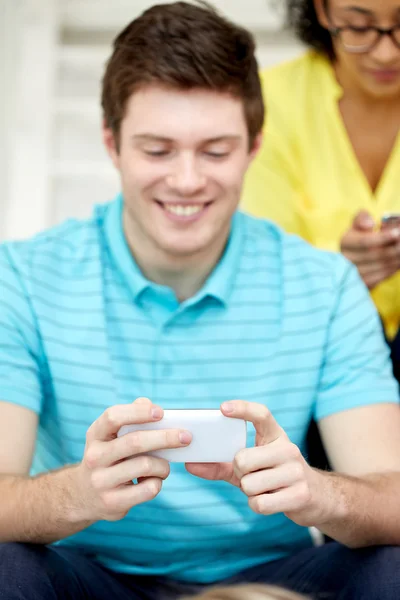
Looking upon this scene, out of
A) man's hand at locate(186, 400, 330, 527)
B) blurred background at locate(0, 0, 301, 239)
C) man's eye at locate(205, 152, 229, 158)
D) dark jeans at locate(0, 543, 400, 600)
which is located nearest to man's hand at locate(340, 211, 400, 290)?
man's eye at locate(205, 152, 229, 158)

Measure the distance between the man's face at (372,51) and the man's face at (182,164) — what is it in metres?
0.47

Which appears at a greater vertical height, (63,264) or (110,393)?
(63,264)

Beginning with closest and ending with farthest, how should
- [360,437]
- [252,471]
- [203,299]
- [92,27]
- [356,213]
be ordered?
[252,471] < [360,437] < [203,299] < [356,213] < [92,27]

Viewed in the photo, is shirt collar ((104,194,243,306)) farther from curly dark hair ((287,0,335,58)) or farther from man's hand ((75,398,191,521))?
curly dark hair ((287,0,335,58))

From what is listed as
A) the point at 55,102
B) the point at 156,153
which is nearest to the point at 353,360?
the point at 156,153

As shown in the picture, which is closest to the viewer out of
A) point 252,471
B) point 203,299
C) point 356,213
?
point 252,471

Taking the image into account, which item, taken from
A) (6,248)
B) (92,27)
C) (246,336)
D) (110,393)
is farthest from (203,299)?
(92,27)

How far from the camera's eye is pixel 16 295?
1699 mm

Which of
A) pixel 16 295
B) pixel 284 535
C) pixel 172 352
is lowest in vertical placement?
pixel 284 535

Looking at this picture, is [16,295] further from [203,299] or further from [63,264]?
[203,299]

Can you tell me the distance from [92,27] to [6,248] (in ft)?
6.58

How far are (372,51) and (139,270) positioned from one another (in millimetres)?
746

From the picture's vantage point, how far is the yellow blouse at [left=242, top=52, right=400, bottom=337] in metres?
2.24

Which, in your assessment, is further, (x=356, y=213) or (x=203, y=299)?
(x=356, y=213)
